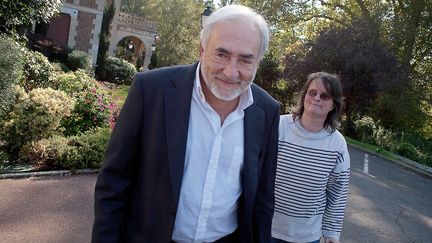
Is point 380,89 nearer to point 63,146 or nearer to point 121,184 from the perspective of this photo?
point 63,146

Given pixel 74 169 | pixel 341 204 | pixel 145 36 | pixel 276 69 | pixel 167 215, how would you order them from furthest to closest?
pixel 145 36, pixel 276 69, pixel 74 169, pixel 341 204, pixel 167 215

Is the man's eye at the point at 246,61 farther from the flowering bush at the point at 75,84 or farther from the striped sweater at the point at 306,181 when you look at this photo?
the flowering bush at the point at 75,84

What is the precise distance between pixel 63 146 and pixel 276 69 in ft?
54.5

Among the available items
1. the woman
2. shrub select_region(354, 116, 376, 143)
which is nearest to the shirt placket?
the woman

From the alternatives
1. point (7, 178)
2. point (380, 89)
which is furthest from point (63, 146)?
point (380, 89)

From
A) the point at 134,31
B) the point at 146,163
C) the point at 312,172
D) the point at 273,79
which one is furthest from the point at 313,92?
the point at 134,31

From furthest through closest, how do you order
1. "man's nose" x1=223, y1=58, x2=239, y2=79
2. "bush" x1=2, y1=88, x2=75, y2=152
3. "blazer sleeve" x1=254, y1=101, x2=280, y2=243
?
1. "bush" x1=2, y1=88, x2=75, y2=152
2. "blazer sleeve" x1=254, y1=101, x2=280, y2=243
3. "man's nose" x1=223, y1=58, x2=239, y2=79

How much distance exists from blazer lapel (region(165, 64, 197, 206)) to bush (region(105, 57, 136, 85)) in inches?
900

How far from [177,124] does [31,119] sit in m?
5.68

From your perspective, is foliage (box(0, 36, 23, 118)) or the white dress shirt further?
foliage (box(0, 36, 23, 118))

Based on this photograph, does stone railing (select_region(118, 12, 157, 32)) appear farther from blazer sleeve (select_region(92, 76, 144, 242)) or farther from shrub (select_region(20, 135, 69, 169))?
blazer sleeve (select_region(92, 76, 144, 242))

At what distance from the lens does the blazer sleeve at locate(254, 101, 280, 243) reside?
2111mm

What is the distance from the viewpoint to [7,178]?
563 centimetres

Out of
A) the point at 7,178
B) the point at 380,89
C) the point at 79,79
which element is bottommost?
the point at 7,178
